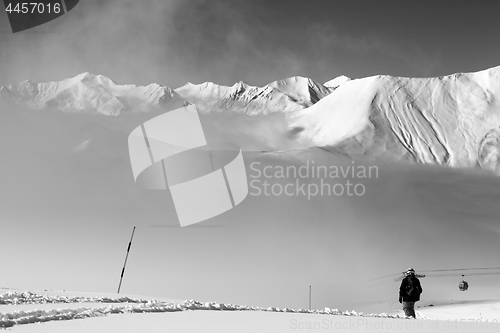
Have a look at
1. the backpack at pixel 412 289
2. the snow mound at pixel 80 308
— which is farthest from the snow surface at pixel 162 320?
the backpack at pixel 412 289

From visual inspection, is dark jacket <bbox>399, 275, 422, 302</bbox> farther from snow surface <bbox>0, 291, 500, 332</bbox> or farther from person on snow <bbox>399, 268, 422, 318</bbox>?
snow surface <bbox>0, 291, 500, 332</bbox>

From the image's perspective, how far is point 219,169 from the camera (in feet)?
586

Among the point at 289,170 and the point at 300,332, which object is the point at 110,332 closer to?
the point at 300,332

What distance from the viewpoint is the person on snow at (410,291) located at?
19.8m

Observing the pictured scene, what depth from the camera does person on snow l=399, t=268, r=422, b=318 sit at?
1979cm

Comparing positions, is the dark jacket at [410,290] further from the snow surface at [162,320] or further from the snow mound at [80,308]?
the snow surface at [162,320]

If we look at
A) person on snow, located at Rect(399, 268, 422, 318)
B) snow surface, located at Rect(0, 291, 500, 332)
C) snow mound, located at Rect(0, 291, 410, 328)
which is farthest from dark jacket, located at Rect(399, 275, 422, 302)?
snow surface, located at Rect(0, 291, 500, 332)

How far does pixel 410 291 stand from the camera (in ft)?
65.0

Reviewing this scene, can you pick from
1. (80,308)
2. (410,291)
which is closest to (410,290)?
(410,291)

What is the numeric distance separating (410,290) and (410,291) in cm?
4

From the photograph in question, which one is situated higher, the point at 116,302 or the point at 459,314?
the point at 459,314

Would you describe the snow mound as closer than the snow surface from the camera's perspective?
No

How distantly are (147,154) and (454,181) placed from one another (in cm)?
10023

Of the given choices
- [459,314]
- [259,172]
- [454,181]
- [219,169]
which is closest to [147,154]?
[219,169]
